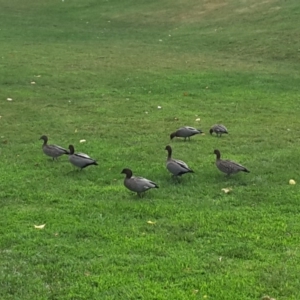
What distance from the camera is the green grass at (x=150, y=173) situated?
19.5ft

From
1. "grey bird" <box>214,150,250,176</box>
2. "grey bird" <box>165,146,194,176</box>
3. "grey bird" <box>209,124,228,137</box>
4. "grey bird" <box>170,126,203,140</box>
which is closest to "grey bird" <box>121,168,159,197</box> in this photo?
"grey bird" <box>165,146,194,176</box>

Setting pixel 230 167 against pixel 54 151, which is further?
pixel 54 151

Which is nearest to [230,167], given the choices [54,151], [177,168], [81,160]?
[177,168]

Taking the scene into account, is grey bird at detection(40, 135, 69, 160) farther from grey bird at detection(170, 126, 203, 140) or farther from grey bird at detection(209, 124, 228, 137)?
grey bird at detection(209, 124, 228, 137)

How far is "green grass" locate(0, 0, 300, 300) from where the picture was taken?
595 cm

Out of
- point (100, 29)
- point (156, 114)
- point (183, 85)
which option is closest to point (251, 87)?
point (183, 85)

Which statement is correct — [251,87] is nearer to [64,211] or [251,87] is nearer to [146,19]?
[64,211]

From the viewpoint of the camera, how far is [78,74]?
17.5 m

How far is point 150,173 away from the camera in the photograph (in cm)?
912

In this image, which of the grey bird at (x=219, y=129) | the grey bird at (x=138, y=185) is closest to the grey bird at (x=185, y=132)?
the grey bird at (x=219, y=129)

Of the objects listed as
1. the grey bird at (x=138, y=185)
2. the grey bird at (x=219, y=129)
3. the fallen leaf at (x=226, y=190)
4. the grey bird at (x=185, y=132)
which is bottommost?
the grey bird at (x=219, y=129)

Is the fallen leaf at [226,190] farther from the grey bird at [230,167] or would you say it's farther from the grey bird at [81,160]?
the grey bird at [81,160]

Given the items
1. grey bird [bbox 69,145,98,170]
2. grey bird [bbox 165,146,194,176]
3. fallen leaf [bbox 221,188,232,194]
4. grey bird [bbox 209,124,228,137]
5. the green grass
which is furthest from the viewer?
grey bird [bbox 209,124,228,137]

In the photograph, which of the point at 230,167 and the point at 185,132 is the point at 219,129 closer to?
the point at 185,132
